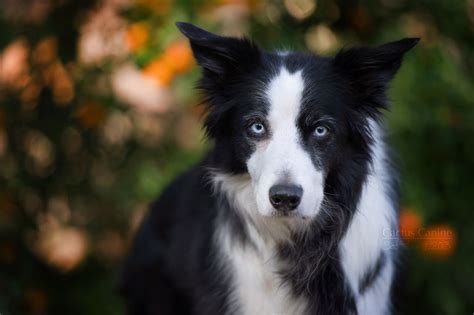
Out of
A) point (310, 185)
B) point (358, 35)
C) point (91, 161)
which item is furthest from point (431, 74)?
point (91, 161)

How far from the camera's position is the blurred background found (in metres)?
4.70

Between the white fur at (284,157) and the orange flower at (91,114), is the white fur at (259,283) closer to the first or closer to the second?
the white fur at (284,157)

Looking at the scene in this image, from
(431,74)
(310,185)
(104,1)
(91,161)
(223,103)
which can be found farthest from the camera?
(91,161)

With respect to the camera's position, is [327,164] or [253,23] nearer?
[327,164]

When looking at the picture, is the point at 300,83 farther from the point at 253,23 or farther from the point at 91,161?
the point at 91,161

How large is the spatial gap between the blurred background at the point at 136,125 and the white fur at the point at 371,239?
1.54ft

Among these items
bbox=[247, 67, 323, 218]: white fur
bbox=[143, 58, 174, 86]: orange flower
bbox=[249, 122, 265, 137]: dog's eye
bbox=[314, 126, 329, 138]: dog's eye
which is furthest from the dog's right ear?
bbox=[143, 58, 174, 86]: orange flower

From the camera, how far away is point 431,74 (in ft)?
15.4

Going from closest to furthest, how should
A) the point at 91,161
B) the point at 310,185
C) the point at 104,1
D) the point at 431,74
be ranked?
the point at 310,185 → the point at 431,74 → the point at 104,1 → the point at 91,161

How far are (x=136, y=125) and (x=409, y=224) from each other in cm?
196

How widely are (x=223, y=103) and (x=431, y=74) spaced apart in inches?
65.1

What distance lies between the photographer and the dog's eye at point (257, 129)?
3.32 m

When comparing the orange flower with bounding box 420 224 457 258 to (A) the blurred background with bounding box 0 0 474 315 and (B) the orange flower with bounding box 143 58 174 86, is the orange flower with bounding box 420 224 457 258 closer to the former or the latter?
(A) the blurred background with bounding box 0 0 474 315

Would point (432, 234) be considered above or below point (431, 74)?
below
